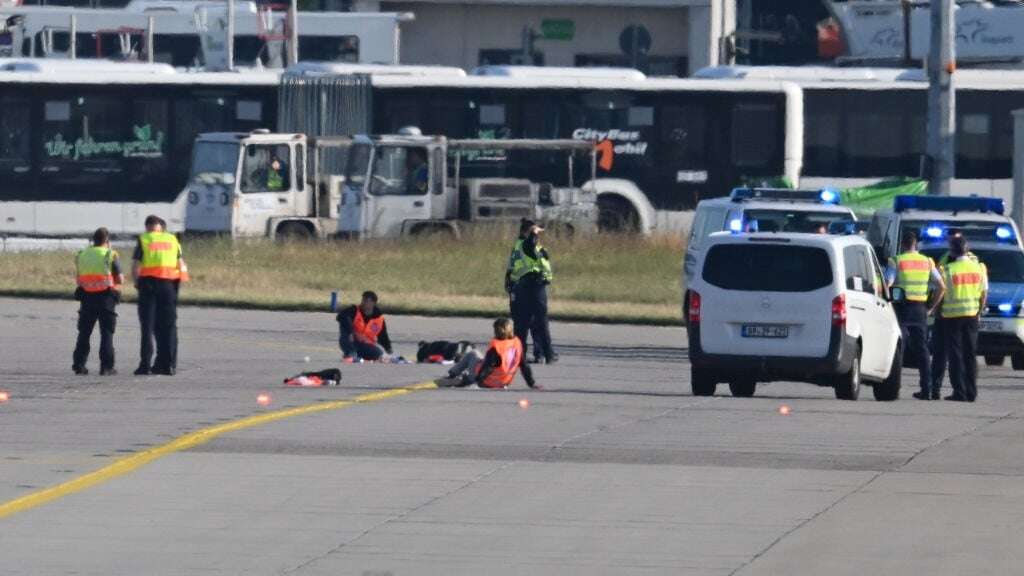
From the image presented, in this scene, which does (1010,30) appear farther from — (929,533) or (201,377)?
(929,533)

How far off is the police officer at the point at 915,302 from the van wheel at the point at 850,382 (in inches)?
57.9

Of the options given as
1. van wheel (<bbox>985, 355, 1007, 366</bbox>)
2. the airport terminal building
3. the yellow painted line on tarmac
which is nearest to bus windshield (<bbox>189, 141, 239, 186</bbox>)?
van wheel (<bbox>985, 355, 1007, 366</bbox>)

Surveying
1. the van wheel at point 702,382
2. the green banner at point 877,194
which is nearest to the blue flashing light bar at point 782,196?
the van wheel at point 702,382

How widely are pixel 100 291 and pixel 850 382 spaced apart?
8.02m

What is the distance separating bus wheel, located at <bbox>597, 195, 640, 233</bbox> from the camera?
45000 millimetres

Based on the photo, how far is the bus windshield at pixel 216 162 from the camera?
42.5 m

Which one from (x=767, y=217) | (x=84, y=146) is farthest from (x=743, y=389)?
(x=84, y=146)

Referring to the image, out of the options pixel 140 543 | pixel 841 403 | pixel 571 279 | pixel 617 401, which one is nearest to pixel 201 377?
pixel 617 401

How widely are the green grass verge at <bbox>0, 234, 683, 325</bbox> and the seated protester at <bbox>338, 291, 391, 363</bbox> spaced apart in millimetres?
8203

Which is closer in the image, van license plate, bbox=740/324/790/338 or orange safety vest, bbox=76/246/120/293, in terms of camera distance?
van license plate, bbox=740/324/790/338

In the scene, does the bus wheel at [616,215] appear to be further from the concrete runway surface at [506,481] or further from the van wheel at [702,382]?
the van wheel at [702,382]

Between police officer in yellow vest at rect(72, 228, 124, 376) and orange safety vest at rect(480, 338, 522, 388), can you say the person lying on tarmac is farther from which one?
police officer in yellow vest at rect(72, 228, 124, 376)

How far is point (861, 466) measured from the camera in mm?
15398

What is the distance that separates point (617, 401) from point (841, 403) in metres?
2.12
